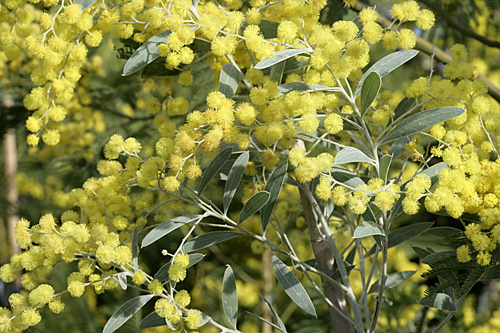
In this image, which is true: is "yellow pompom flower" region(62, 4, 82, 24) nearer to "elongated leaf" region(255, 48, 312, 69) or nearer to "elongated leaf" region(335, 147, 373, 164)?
"elongated leaf" region(255, 48, 312, 69)

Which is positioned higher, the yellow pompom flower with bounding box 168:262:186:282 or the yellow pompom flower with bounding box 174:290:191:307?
the yellow pompom flower with bounding box 168:262:186:282

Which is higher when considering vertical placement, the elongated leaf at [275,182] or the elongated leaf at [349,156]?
the elongated leaf at [349,156]

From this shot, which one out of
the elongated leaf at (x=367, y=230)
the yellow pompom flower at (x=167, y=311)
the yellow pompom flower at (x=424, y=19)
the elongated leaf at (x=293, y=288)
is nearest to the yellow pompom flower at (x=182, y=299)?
the yellow pompom flower at (x=167, y=311)

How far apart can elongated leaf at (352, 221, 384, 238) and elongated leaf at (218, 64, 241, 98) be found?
0.82ft

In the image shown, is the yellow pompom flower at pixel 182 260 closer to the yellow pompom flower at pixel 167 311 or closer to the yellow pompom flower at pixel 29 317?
the yellow pompom flower at pixel 167 311

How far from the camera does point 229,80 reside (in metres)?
0.62

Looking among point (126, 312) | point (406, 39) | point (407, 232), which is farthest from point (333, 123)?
point (126, 312)

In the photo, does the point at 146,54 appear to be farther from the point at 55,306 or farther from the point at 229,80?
the point at 55,306

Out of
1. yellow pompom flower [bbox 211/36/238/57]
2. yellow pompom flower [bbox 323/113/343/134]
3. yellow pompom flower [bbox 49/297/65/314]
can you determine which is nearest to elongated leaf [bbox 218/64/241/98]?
yellow pompom flower [bbox 211/36/238/57]

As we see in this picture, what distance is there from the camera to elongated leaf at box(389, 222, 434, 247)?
0.63 metres

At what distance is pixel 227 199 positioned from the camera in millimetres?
634

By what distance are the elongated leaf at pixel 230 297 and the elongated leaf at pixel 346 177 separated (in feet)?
0.66

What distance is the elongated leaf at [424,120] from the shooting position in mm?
502

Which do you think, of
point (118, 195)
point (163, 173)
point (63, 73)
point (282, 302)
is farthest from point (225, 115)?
point (282, 302)
